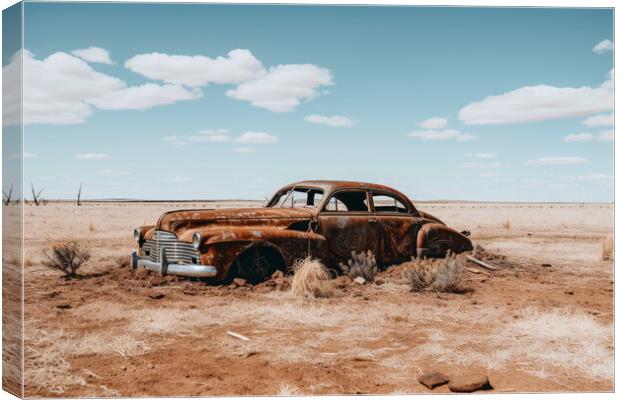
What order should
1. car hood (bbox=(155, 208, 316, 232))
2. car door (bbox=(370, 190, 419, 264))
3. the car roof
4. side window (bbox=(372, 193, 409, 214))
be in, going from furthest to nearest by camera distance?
side window (bbox=(372, 193, 409, 214)), car door (bbox=(370, 190, 419, 264)), the car roof, car hood (bbox=(155, 208, 316, 232))

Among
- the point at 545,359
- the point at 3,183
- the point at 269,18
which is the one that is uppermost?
the point at 269,18

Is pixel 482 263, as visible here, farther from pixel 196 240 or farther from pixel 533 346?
pixel 196 240

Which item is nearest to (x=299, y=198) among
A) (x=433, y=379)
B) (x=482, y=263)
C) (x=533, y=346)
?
(x=482, y=263)

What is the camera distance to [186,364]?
4.97 m

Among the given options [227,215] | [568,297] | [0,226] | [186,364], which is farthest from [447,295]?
[0,226]

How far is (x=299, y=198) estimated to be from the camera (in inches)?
339

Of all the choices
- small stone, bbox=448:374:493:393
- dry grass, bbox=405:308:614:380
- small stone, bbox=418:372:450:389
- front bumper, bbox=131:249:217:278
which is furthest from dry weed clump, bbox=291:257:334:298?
small stone, bbox=448:374:493:393

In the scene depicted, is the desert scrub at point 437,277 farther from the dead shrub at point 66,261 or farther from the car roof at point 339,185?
the dead shrub at point 66,261

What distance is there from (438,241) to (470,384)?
13.7ft

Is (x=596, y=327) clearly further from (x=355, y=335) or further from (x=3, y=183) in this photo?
(x=3, y=183)

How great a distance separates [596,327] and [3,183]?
19.1 ft

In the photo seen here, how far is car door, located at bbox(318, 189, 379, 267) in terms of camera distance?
7953 mm

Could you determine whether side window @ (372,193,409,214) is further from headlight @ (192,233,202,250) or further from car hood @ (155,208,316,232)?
headlight @ (192,233,202,250)

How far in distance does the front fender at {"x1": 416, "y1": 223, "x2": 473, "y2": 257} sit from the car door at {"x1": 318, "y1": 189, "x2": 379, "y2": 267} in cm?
74
